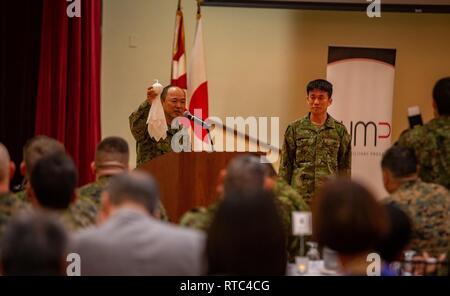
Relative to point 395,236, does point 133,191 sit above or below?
above

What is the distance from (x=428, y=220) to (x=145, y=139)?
278 centimetres

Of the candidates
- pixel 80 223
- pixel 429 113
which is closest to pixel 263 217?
pixel 80 223

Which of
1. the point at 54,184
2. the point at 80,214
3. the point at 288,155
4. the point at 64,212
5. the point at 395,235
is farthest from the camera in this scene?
the point at 288,155

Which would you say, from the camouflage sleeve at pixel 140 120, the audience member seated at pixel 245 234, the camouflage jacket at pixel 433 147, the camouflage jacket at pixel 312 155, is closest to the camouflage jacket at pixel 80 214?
the audience member seated at pixel 245 234

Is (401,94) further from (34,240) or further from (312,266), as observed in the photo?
Answer: (34,240)

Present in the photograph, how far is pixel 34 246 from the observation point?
2.41 m

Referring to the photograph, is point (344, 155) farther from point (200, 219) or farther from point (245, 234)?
point (245, 234)

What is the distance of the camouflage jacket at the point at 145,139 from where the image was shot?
6090 millimetres

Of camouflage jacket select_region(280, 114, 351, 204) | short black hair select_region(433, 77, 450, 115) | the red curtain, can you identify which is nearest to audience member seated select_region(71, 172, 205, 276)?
short black hair select_region(433, 77, 450, 115)

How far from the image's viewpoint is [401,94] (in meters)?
8.25

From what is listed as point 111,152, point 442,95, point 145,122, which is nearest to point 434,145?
point 442,95

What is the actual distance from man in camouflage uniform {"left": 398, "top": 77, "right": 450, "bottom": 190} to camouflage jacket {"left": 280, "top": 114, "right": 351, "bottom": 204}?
1615 mm

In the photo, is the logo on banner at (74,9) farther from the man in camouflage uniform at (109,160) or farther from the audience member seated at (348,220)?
the audience member seated at (348,220)

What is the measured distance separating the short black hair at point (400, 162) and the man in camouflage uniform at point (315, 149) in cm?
205
